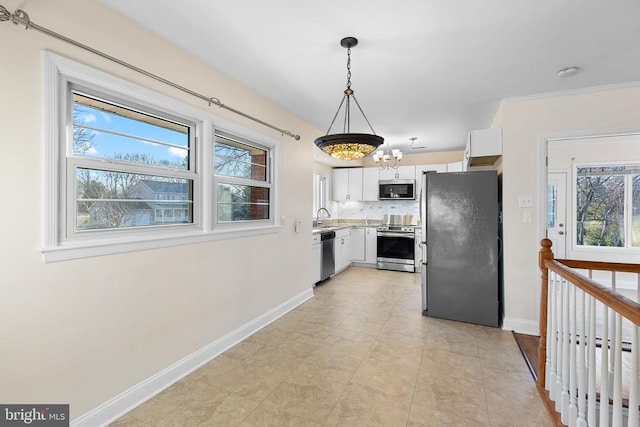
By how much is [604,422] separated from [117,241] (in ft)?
8.64

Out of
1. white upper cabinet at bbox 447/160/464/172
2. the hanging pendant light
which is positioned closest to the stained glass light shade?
the hanging pendant light

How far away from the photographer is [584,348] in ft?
5.01

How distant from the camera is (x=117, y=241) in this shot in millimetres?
1850

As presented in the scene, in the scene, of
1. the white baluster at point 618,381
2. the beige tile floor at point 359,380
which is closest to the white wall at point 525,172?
the beige tile floor at point 359,380

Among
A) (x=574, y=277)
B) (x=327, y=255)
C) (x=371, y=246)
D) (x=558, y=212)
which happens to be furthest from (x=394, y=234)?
(x=574, y=277)

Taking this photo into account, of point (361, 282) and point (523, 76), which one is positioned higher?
point (523, 76)

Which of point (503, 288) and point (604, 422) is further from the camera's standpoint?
point (503, 288)

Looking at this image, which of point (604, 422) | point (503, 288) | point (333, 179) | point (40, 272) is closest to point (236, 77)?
point (40, 272)

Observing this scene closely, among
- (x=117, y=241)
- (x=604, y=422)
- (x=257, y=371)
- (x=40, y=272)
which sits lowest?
(x=257, y=371)

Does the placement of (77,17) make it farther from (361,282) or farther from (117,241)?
(361,282)

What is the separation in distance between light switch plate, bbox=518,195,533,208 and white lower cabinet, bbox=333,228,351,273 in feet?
9.62

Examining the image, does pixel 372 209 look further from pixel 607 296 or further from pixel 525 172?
pixel 607 296

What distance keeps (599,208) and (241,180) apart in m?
5.99

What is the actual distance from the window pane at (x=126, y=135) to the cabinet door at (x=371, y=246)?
4358 millimetres
